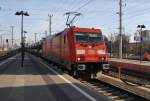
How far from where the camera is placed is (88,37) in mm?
26359

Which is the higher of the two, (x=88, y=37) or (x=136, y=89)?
(x=88, y=37)

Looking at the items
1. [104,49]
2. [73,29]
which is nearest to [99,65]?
[104,49]

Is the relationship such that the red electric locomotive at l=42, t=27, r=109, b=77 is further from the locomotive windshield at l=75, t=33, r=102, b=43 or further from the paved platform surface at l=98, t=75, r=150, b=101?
the paved platform surface at l=98, t=75, r=150, b=101

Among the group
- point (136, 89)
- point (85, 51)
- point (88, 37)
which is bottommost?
point (136, 89)

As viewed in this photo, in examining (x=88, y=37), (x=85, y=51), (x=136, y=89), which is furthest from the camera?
(x=88, y=37)

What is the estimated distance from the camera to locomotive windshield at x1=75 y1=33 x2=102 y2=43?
85.9 feet

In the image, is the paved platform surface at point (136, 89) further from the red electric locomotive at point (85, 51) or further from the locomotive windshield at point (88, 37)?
the locomotive windshield at point (88, 37)

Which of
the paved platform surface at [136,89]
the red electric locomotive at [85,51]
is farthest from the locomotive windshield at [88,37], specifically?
the paved platform surface at [136,89]

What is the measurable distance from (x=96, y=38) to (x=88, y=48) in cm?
117

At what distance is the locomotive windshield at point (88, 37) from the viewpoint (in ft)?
85.9

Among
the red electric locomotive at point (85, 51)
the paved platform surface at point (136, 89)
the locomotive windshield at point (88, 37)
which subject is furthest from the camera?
the locomotive windshield at point (88, 37)

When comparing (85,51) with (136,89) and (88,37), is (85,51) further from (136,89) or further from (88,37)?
(136,89)

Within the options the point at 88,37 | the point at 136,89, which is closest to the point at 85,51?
the point at 88,37

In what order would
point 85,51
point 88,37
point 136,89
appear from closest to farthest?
point 136,89 < point 85,51 < point 88,37
